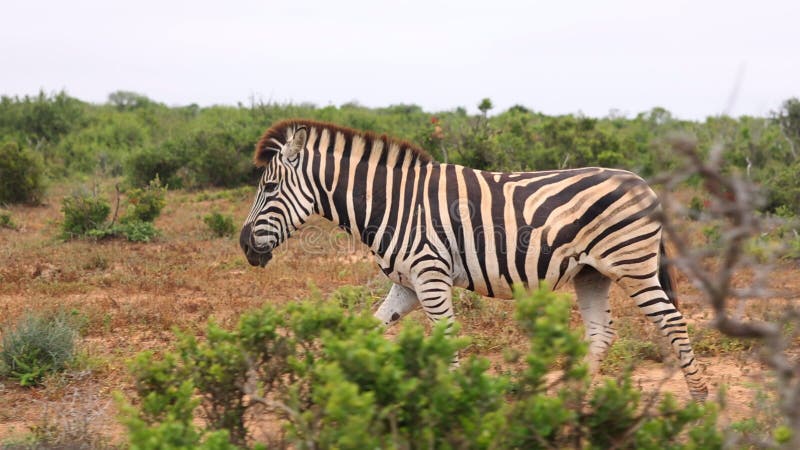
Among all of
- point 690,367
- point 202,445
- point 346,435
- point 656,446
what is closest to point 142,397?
point 202,445

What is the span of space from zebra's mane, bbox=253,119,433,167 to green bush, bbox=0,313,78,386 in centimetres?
202

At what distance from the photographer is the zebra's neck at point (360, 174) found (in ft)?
18.5

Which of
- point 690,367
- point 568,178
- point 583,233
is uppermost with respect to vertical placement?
point 568,178

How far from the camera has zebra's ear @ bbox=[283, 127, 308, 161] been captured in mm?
5785

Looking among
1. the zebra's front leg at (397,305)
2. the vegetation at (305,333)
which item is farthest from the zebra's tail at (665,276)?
the zebra's front leg at (397,305)

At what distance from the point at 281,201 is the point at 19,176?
11.3 metres

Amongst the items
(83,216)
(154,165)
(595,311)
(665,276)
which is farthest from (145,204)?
(665,276)

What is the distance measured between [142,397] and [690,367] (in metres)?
3.48

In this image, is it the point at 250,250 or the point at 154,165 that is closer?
the point at 250,250

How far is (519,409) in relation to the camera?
10.1 ft

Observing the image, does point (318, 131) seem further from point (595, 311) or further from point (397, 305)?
point (595, 311)

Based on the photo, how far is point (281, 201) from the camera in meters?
5.84

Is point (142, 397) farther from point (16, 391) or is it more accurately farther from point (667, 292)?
point (667, 292)

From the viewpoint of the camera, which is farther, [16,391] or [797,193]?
[797,193]
